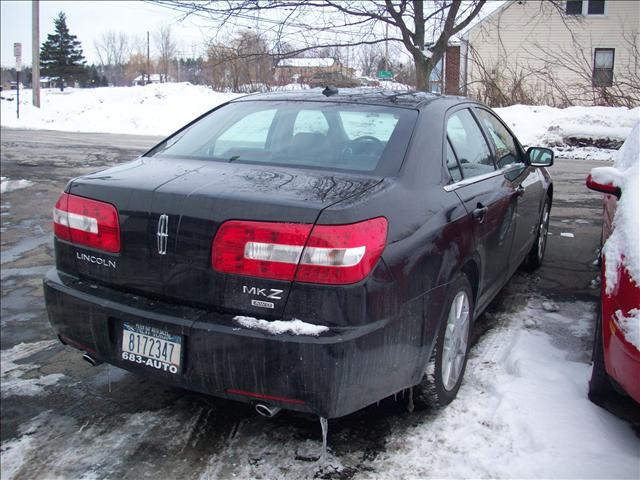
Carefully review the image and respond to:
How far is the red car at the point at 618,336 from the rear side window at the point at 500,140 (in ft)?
3.91

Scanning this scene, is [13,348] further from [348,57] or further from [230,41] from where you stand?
[348,57]

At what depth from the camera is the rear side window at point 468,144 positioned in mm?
3496

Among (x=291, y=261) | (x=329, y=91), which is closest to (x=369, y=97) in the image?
(x=329, y=91)

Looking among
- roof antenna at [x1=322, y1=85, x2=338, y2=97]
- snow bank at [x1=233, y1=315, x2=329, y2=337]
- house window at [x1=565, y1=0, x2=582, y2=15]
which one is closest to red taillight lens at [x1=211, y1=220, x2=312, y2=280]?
snow bank at [x1=233, y1=315, x2=329, y2=337]

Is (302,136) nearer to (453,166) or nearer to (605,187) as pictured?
(453,166)

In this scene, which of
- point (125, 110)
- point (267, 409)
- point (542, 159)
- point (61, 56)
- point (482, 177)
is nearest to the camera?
point (267, 409)

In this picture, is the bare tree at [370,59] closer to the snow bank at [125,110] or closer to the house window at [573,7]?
the house window at [573,7]

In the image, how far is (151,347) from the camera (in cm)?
264

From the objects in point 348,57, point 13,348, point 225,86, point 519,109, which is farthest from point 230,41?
point 225,86

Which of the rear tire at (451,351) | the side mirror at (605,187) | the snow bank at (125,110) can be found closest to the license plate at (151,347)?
the rear tire at (451,351)

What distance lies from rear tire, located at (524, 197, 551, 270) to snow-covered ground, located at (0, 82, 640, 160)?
2.44m

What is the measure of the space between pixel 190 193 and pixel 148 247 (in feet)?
0.96

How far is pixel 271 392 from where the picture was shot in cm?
245

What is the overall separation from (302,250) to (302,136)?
117cm
